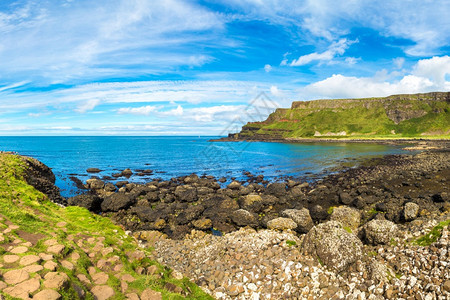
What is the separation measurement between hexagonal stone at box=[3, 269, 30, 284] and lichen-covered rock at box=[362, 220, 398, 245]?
1429 cm

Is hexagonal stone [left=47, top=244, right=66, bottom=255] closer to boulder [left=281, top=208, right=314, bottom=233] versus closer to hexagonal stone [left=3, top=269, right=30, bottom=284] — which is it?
hexagonal stone [left=3, top=269, right=30, bottom=284]

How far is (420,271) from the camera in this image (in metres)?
9.39

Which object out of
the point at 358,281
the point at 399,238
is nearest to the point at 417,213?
the point at 399,238

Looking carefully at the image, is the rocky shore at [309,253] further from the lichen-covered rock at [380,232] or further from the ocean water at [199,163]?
the ocean water at [199,163]

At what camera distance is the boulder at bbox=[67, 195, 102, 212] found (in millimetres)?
23547

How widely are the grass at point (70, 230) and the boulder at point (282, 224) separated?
29.7 feet

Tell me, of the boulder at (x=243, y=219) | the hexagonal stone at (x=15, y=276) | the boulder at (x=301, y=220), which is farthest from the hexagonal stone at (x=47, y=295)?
the boulder at (x=301, y=220)

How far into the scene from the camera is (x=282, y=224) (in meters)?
17.6

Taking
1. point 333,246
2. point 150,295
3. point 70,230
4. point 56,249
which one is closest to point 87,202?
point 70,230

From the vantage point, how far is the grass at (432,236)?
35.2ft

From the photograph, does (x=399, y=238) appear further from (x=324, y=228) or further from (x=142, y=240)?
(x=142, y=240)

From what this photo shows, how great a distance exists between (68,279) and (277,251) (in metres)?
8.75

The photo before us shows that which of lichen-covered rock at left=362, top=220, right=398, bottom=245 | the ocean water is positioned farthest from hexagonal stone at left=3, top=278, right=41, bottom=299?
the ocean water

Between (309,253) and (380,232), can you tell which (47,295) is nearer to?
(309,253)
